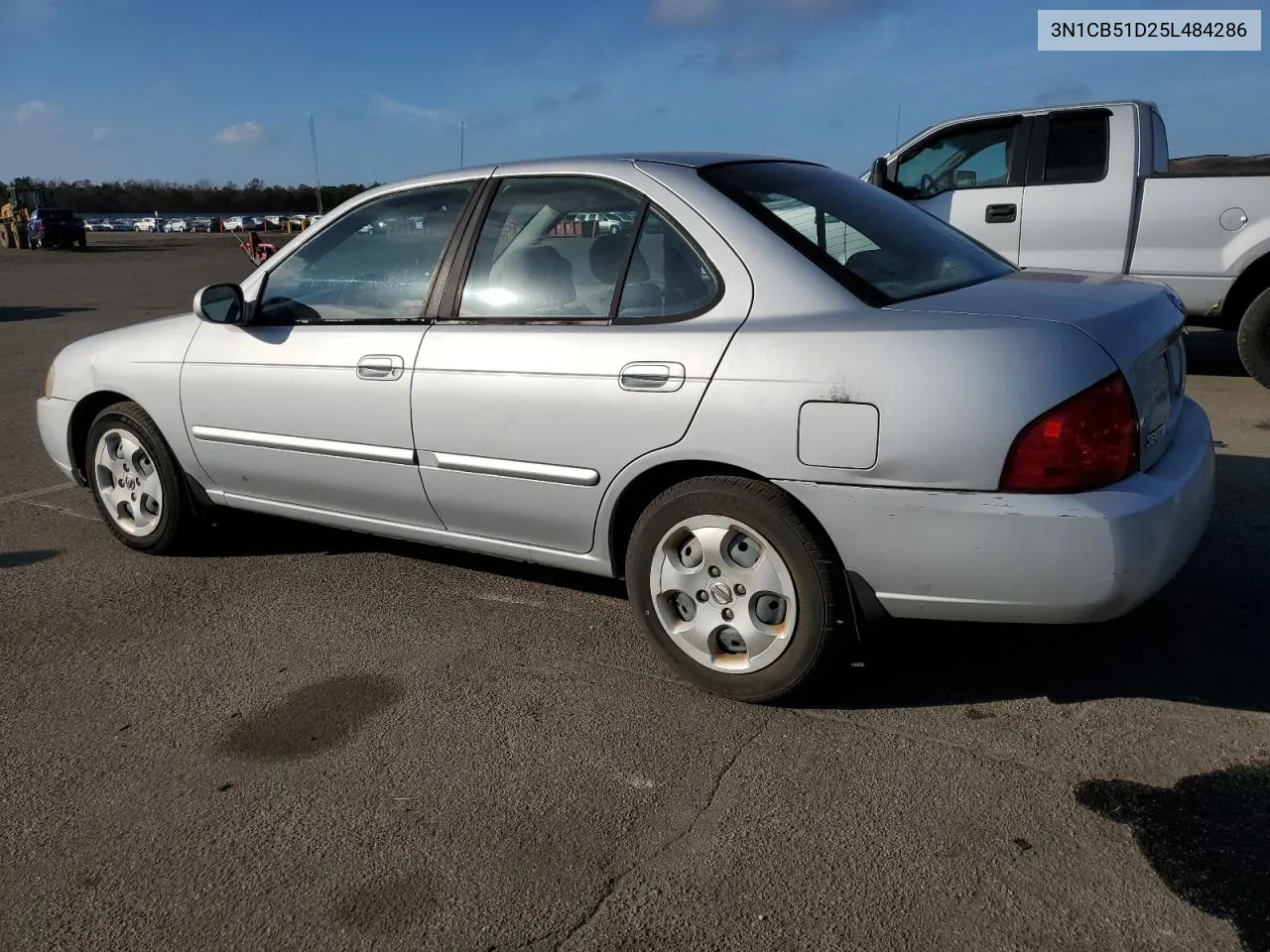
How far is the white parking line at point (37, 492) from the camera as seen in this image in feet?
Answer: 18.6

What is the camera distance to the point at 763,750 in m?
2.92

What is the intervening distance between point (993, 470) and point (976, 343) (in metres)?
0.32

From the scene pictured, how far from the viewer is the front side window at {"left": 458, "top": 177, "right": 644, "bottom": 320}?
11.2 feet

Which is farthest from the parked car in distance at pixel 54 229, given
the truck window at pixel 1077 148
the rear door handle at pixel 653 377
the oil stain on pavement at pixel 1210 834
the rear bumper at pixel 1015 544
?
the oil stain on pavement at pixel 1210 834

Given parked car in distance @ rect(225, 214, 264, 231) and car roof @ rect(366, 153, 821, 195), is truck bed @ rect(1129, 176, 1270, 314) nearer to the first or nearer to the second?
car roof @ rect(366, 153, 821, 195)

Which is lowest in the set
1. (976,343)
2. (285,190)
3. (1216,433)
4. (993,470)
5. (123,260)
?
(1216,433)

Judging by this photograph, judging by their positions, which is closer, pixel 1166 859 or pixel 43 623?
pixel 1166 859

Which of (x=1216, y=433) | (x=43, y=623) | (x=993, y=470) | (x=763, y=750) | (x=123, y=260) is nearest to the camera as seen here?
(x=993, y=470)

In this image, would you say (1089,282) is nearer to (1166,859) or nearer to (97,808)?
(1166,859)

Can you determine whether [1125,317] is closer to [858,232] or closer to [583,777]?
[858,232]

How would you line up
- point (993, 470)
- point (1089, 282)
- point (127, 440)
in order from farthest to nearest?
point (127, 440)
point (1089, 282)
point (993, 470)

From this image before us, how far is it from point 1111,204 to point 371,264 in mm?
5970

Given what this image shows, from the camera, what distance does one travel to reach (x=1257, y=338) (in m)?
7.48

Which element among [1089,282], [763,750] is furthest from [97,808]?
[1089,282]
